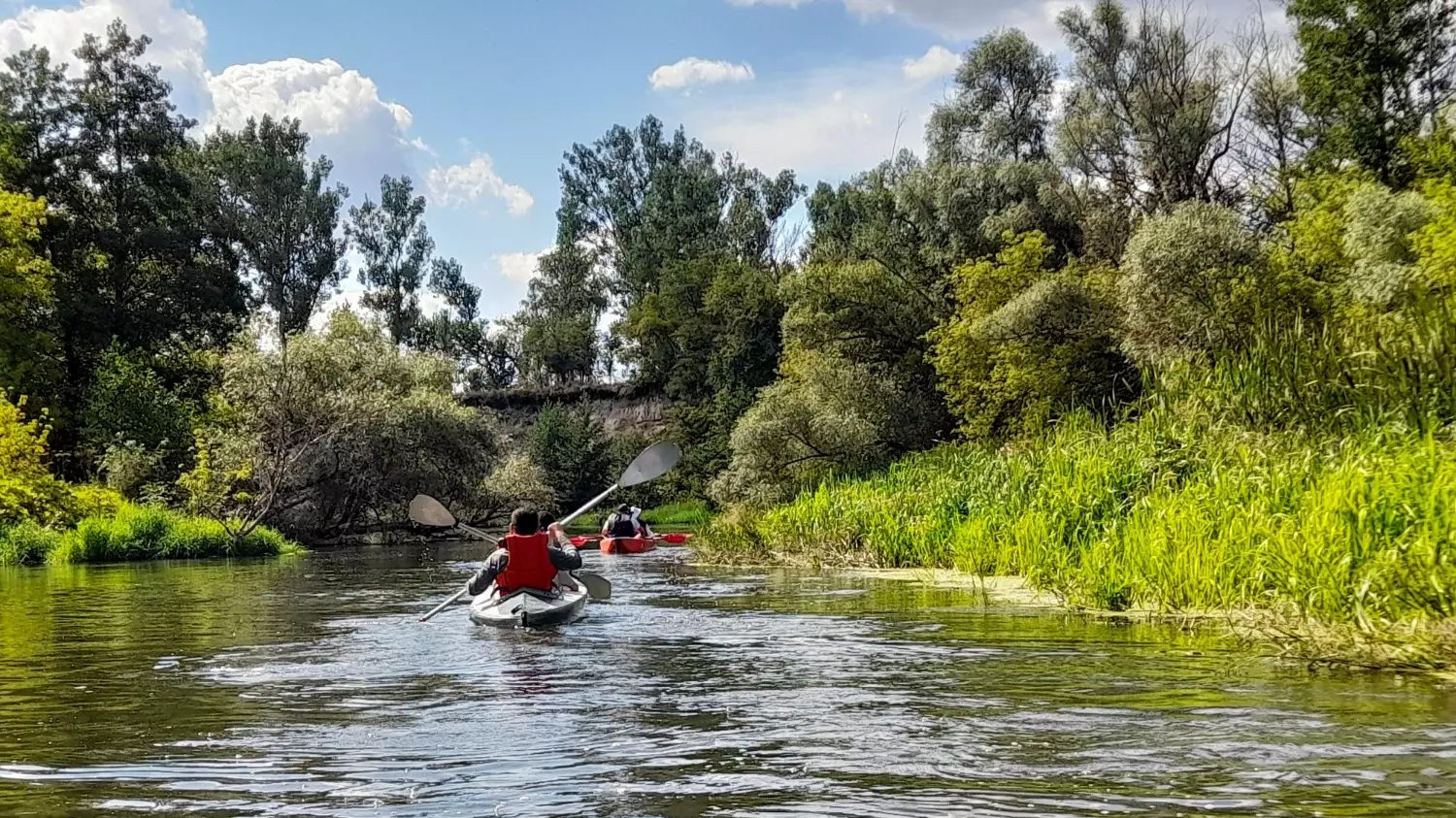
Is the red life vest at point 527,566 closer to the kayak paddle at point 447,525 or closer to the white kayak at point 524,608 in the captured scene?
the white kayak at point 524,608

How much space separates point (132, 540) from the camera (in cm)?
2319

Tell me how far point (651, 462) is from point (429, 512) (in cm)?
275

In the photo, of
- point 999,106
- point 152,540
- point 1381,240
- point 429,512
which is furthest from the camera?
point 999,106

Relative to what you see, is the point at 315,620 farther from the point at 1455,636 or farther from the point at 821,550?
the point at 1455,636

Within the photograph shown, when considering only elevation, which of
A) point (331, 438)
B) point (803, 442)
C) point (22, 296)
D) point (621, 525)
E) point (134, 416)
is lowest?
point (621, 525)

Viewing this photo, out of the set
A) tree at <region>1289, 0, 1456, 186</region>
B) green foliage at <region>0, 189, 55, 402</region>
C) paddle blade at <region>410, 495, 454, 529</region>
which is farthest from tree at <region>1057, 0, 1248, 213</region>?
green foliage at <region>0, 189, 55, 402</region>

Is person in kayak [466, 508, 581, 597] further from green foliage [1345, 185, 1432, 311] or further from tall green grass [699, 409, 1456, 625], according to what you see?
green foliage [1345, 185, 1432, 311]

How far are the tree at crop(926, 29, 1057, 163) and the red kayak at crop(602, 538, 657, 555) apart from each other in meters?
17.3

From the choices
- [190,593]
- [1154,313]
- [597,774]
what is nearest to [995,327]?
[1154,313]

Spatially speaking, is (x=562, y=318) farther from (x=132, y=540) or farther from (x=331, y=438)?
(x=132, y=540)

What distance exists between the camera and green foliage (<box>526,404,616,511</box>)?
4006cm

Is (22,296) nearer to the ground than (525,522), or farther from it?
→ farther from it

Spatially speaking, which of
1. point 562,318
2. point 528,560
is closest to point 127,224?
point 562,318

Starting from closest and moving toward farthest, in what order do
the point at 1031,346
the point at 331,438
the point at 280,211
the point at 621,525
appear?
the point at 621,525
the point at 1031,346
the point at 331,438
the point at 280,211
